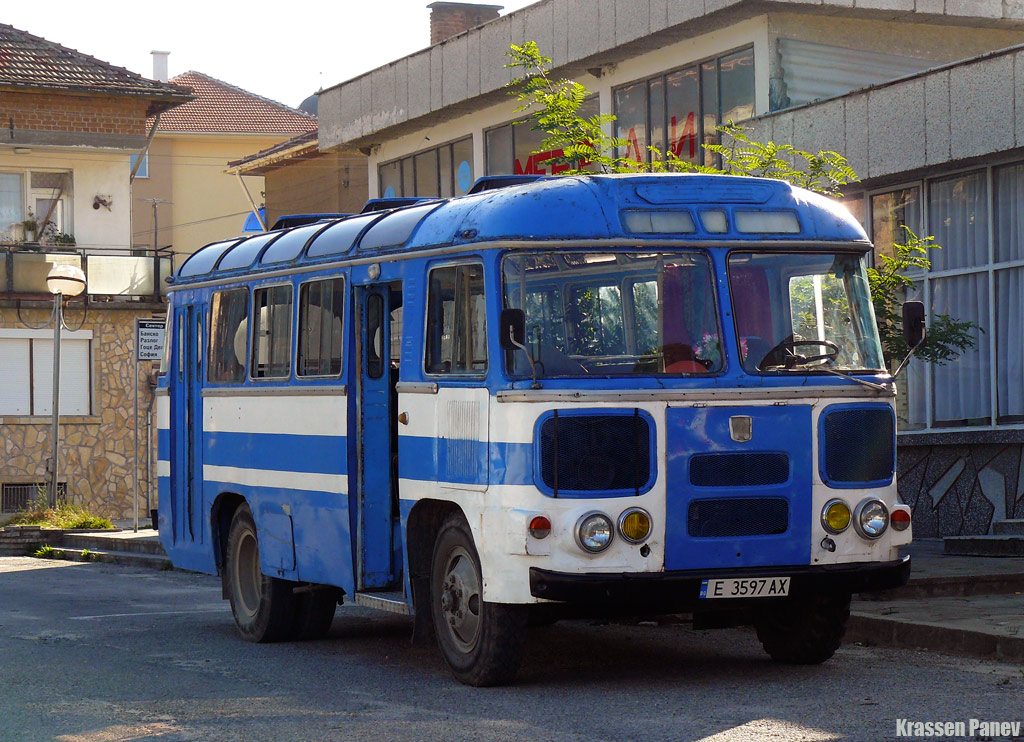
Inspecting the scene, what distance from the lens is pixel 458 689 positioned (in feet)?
30.7

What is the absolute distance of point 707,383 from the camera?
29.5ft

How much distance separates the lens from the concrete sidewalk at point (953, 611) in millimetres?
10211

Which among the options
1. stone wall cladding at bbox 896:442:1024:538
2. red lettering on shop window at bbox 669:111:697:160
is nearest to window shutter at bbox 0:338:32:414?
red lettering on shop window at bbox 669:111:697:160

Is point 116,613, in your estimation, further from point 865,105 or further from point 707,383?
point 865,105

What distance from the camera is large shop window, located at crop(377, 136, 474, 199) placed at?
2841cm

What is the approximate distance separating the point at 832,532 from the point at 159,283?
2787cm

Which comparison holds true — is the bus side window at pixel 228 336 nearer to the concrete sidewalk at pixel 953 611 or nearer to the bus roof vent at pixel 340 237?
the bus roof vent at pixel 340 237

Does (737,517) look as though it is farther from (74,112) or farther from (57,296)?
(74,112)

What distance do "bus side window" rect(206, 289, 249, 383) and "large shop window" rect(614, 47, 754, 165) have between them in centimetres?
844

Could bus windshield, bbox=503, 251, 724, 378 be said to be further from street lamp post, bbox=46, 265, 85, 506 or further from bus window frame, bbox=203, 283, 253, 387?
street lamp post, bbox=46, 265, 85, 506

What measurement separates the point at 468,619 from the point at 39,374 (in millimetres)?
26330

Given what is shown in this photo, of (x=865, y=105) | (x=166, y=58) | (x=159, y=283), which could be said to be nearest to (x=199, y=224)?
(x=166, y=58)

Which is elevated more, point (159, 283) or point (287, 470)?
point (159, 283)

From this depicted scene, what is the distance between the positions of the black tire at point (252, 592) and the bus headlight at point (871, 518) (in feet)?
15.2
